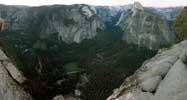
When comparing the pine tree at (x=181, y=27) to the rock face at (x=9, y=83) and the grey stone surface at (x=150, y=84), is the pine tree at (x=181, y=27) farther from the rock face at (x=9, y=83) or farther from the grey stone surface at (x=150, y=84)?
the grey stone surface at (x=150, y=84)

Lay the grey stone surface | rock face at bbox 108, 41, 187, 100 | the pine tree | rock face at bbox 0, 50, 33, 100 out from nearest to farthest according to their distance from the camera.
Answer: rock face at bbox 108, 41, 187, 100, the grey stone surface, rock face at bbox 0, 50, 33, 100, the pine tree

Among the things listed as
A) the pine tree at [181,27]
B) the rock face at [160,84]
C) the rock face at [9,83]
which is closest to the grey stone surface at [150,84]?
the rock face at [160,84]

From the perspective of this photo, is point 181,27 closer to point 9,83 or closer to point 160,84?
point 9,83

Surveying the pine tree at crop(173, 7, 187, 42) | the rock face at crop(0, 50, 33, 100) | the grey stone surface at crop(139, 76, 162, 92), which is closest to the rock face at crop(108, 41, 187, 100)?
the grey stone surface at crop(139, 76, 162, 92)

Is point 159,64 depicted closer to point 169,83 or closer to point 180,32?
point 169,83

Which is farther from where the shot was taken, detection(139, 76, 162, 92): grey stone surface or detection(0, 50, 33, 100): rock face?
detection(0, 50, 33, 100): rock face

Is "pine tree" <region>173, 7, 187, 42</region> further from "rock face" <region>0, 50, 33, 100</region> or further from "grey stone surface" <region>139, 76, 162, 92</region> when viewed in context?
"grey stone surface" <region>139, 76, 162, 92</region>

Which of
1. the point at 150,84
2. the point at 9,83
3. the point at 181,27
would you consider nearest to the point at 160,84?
the point at 150,84

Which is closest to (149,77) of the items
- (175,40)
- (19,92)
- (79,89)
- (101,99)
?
(19,92)
